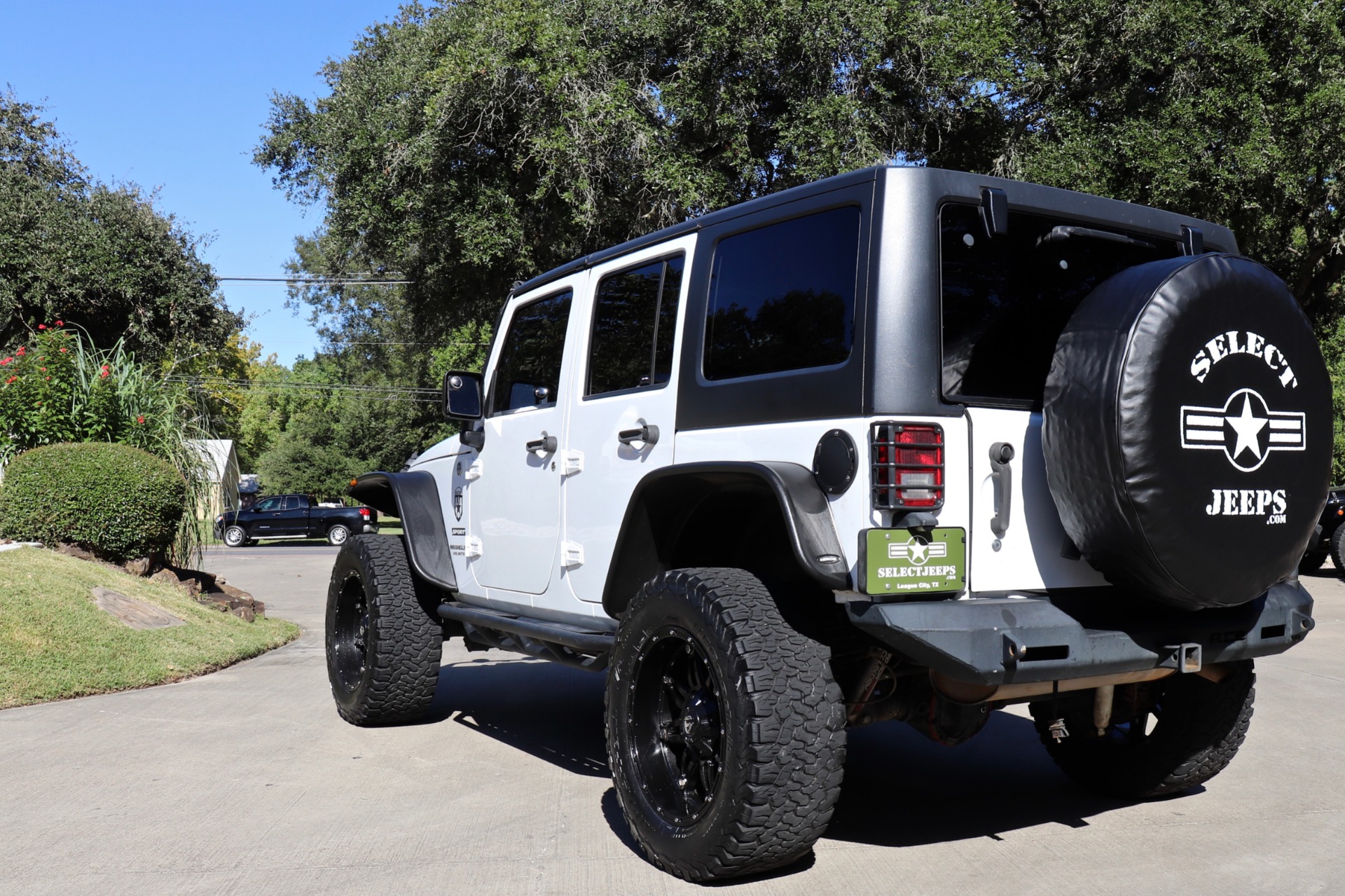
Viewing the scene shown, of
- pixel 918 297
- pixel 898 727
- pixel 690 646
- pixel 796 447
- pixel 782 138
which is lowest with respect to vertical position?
pixel 898 727

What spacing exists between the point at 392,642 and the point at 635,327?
93.8 inches

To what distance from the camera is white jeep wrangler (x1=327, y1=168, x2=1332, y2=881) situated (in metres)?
3.42

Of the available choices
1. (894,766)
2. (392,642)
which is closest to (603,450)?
(392,642)

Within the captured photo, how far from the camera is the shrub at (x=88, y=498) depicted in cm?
977

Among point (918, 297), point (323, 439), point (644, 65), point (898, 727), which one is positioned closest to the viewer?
point (918, 297)

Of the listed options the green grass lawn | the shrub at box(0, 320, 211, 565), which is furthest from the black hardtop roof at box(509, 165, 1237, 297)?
the shrub at box(0, 320, 211, 565)

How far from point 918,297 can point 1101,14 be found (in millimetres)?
12399

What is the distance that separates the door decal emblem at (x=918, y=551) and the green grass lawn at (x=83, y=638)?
19.4 feet

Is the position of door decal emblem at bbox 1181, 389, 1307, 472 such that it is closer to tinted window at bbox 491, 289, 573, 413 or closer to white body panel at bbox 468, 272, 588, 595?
white body panel at bbox 468, 272, 588, 595

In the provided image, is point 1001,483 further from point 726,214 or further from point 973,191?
point 726,214

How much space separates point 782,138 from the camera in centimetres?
1416

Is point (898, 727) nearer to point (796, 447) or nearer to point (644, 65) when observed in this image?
point (796, 447)

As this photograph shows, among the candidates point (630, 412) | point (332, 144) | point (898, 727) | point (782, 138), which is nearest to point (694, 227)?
point (630, 412)

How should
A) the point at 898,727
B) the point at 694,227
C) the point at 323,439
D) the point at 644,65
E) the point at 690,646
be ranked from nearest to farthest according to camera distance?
the point at 690,646
the point at 694,227
the point at 898,727
the point at 644,65
the point at 323,439
